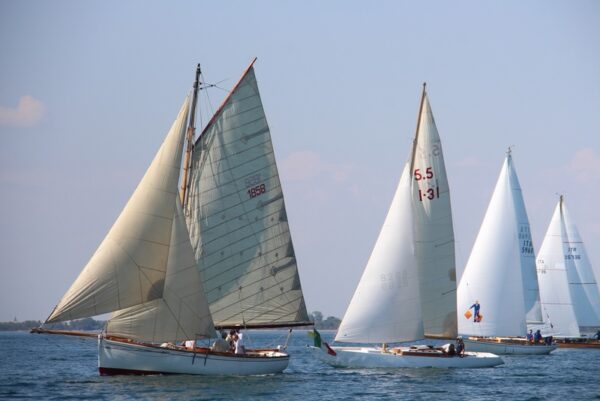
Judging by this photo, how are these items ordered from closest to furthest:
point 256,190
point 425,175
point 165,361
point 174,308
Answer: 1. point 174,308
2. point 165,361
3. point 256,190
4. point 425,175

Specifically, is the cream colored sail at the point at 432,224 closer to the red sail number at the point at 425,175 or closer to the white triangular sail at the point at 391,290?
the red sail number at the point at 425,175

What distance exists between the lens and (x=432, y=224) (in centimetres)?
6444

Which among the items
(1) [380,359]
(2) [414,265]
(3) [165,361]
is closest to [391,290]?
(2) [414,265]

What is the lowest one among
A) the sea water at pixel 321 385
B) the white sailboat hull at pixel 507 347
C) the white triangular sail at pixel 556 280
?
the sea water at pixel 321 385

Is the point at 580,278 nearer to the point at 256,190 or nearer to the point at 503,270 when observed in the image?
the point at 503,270

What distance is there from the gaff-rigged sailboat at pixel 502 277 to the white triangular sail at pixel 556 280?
13113 mm

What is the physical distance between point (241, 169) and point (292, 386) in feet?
34.1

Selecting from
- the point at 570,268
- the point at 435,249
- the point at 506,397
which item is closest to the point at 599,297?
the point at 570,268

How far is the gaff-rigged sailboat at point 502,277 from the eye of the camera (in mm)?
80000

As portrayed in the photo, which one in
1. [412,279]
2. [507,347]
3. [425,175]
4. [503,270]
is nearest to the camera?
[412,279]

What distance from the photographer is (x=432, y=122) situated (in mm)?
64250

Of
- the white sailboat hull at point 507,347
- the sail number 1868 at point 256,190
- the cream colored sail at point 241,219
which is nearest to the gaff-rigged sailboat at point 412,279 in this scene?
the cream colored sail at point 241,219

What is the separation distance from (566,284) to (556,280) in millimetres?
957

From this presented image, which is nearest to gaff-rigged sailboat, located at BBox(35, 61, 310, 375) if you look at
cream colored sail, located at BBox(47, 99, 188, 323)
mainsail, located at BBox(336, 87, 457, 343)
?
cream colored sail, located at BBox(47, 99, 188, 323)
